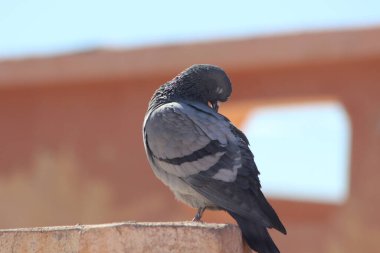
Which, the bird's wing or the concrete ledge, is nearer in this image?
the concrete ledge

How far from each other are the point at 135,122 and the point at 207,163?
5230mm

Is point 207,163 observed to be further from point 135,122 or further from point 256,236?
point 135,122

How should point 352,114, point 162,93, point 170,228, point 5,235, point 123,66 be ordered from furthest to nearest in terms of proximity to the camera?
1. point 123,66
2. point 352,114
3. point 162,93
4. point 5,235
5. point 170,228

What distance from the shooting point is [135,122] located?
9414mm

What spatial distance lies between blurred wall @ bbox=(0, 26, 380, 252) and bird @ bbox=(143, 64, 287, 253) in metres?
4.31

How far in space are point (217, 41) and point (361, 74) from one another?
1353 mm

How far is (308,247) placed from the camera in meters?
9.23

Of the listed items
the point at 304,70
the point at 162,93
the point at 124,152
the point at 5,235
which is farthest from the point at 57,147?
the point at 5,235

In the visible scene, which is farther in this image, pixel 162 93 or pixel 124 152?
pixel 124 152

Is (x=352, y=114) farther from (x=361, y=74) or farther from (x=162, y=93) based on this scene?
(x=162, y=93)

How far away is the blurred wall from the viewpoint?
868 centimetres

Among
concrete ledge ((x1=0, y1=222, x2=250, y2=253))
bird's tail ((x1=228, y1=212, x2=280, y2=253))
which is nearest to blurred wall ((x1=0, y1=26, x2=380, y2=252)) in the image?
bird's tail ((x1=228, y1=212, x2=280, y2=253))

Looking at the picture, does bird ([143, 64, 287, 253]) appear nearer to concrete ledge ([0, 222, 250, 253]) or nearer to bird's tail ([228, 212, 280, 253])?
bird's tail ([228, 212, 280, 253])

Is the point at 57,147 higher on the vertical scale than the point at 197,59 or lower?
lower
